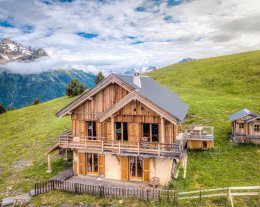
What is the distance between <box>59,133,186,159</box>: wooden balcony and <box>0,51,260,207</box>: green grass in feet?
12.2

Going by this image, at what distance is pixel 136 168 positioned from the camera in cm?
2678

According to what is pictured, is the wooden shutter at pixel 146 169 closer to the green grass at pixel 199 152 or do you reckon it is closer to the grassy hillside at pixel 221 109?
the green grass at pixel 199 152

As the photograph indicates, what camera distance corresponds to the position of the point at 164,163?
25.5m

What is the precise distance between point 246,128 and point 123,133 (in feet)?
54.2

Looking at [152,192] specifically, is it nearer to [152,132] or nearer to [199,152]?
[152,132]

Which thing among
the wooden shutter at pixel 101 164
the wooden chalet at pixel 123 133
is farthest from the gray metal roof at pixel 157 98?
the wooden shutter at pixel 101 164

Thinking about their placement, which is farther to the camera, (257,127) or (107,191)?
(257,127)

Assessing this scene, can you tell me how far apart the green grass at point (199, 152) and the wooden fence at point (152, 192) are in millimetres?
672

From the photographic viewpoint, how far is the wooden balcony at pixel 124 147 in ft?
79.4

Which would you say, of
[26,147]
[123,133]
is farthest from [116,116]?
[26,147]

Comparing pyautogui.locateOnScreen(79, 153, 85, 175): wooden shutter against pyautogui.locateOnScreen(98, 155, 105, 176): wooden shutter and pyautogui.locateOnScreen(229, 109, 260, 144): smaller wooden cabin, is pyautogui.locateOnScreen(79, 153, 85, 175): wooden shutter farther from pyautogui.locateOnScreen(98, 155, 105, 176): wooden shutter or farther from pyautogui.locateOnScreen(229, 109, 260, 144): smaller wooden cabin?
pyautogui.locateOnScreen(229, 109, 260, 144): smaller wooden cabin

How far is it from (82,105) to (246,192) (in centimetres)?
1812

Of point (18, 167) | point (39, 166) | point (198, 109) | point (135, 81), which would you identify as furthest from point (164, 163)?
point (198, 109)

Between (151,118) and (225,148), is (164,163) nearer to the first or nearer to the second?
(151,118)
